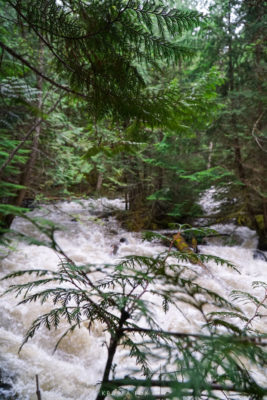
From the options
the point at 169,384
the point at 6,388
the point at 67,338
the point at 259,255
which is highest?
the point at 259,255

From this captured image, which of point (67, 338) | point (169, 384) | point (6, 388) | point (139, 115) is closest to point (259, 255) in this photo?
point (67, 338)

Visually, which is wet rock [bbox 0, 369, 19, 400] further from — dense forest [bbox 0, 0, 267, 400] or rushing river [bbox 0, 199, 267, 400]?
dense forest [bbox 0, 0, 267, 400]

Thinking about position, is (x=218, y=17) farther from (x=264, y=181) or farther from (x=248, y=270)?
(x=248, y=270)

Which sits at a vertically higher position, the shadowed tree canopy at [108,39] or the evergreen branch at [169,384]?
the shadowed tree canopy at [108,39]

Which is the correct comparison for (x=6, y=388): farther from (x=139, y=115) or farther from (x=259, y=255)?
(x=259, y=255)

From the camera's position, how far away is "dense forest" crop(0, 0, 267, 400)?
4.26 feet

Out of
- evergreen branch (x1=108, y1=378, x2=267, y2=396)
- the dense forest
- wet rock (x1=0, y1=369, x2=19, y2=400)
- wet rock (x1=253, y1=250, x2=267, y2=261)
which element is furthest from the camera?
wet rock (x1=253, y1=250, x2=267, y2=261)

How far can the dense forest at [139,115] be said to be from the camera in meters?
1.30

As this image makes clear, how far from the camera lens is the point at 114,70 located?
164cm

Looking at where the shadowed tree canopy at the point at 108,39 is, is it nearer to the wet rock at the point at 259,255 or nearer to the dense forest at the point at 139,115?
the dense forest at the point at 139,115

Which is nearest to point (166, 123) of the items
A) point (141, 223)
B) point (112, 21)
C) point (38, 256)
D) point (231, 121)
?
point (112, 21)

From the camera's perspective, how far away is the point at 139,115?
1.88 metres

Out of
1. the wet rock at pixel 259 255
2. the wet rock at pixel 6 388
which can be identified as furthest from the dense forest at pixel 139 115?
the wet rock at pixel 6 388

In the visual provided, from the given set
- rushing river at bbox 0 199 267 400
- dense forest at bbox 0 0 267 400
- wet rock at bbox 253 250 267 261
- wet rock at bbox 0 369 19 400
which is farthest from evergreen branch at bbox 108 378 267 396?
wet rock at bbox 253 250 267 261
